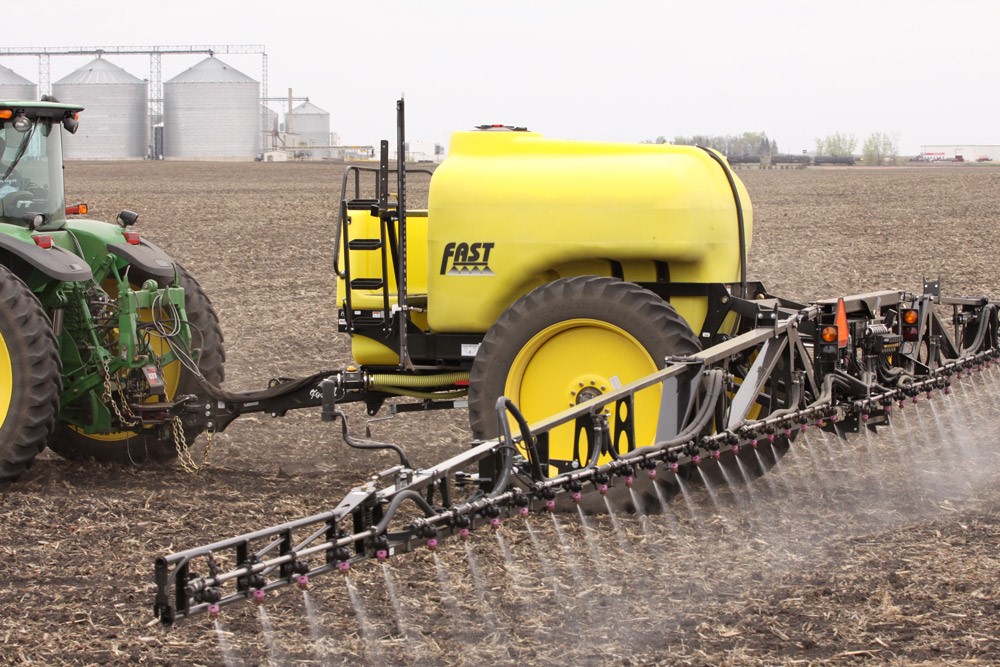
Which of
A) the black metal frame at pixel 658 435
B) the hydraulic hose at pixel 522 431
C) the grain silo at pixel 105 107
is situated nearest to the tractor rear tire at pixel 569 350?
the black metal frame at pixel 658 435

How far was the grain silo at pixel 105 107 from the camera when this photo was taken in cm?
8362

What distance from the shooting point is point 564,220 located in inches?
267

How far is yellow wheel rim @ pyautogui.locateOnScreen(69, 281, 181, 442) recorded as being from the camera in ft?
25.9

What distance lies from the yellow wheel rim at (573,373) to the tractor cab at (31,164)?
3160 mm

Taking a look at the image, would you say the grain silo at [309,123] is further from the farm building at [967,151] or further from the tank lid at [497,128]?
the tank lid at [497,128]

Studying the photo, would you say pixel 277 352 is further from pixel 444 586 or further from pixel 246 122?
pixel 246 122

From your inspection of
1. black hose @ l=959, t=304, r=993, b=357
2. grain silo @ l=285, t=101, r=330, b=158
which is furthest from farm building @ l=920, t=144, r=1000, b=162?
black hose @ l=959, t=304, r=993, b=357

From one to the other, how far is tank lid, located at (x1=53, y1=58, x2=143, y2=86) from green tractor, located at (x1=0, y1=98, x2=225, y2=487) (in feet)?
266

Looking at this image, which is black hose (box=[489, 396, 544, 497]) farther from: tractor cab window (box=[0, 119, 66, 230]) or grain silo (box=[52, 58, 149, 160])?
grain silo (box=[52, 58, 149, 160])

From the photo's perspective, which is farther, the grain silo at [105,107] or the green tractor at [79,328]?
the grain silo at [105,107]

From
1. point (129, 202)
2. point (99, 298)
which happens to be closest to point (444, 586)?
point (99, 298)

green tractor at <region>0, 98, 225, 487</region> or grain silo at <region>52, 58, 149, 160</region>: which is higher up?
grain silo at <region>52, 58, 149, 160</region>

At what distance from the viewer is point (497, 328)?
6684 millimetres

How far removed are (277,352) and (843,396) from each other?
6366 millimetres
